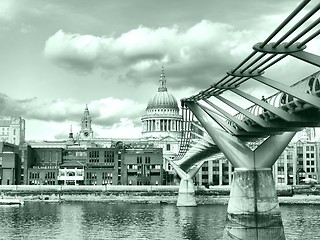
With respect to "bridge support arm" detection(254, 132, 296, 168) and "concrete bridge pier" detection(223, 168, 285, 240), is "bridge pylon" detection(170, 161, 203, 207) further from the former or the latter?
"bridge support arm" detection(254, 132, 296, 168)

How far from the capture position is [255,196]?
42.2 meters

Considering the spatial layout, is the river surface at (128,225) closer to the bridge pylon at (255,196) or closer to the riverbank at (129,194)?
the bridge pylon at (255,196)

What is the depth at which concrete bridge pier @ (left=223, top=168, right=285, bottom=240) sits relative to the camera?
137 feet

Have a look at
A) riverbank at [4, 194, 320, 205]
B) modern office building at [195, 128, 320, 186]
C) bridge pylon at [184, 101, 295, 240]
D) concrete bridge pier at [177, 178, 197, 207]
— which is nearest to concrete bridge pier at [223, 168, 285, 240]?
bridge pylon at [184, 101, 295, 240]

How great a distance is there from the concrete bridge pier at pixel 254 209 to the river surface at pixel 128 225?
10395 millimetres

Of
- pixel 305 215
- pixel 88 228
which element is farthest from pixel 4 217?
pixel 305 215

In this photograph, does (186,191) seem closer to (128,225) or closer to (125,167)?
(128,225)

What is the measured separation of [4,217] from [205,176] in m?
79.5

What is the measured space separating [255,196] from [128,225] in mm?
25337

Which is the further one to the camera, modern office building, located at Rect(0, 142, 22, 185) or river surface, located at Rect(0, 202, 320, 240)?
modern office building, located at Rect(0, 142, 22, 185)

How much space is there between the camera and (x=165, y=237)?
176 ft

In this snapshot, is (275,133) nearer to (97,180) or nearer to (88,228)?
(88,228)

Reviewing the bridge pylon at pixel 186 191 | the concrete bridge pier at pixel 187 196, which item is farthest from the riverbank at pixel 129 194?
the concrete bridge pier at pixel 187 196

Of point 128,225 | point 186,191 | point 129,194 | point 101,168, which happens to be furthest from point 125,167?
point 128,225
